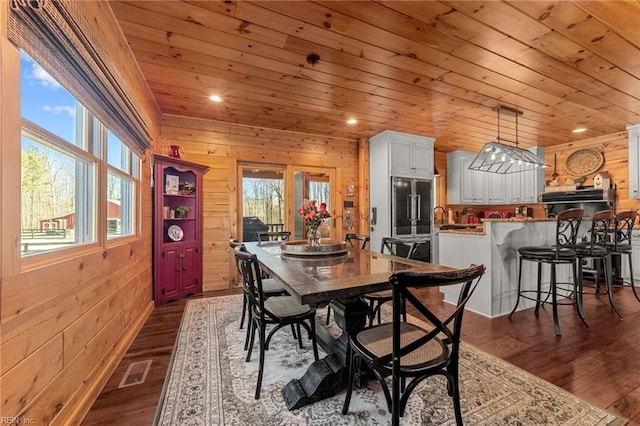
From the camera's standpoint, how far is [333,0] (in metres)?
1.76

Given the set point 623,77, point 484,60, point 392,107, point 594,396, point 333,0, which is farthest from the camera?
point 392,107

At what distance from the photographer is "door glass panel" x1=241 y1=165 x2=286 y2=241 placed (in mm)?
4480

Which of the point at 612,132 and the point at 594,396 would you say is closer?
the point at 594,396

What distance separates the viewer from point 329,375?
5.37 feet

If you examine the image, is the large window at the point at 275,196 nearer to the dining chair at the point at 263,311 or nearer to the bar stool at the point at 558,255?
the dining chair at the point at 263,311

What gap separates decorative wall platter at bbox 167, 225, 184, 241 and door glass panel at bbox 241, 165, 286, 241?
0.97 m

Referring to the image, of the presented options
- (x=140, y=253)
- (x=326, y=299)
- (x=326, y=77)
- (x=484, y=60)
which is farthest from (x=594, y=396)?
(x=140, y=253)

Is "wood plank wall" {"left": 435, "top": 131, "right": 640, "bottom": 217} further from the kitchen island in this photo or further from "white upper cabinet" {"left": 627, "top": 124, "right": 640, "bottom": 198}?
the kitchen island

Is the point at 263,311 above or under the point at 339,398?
above

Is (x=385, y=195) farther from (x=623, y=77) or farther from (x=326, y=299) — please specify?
(x=326, y=299)

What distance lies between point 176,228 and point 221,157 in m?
1.25

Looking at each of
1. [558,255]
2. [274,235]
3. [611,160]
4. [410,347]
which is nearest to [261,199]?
[274,235]

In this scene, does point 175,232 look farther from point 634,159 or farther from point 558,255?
point 634,159

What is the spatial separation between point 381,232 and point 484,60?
2889 millimetres
